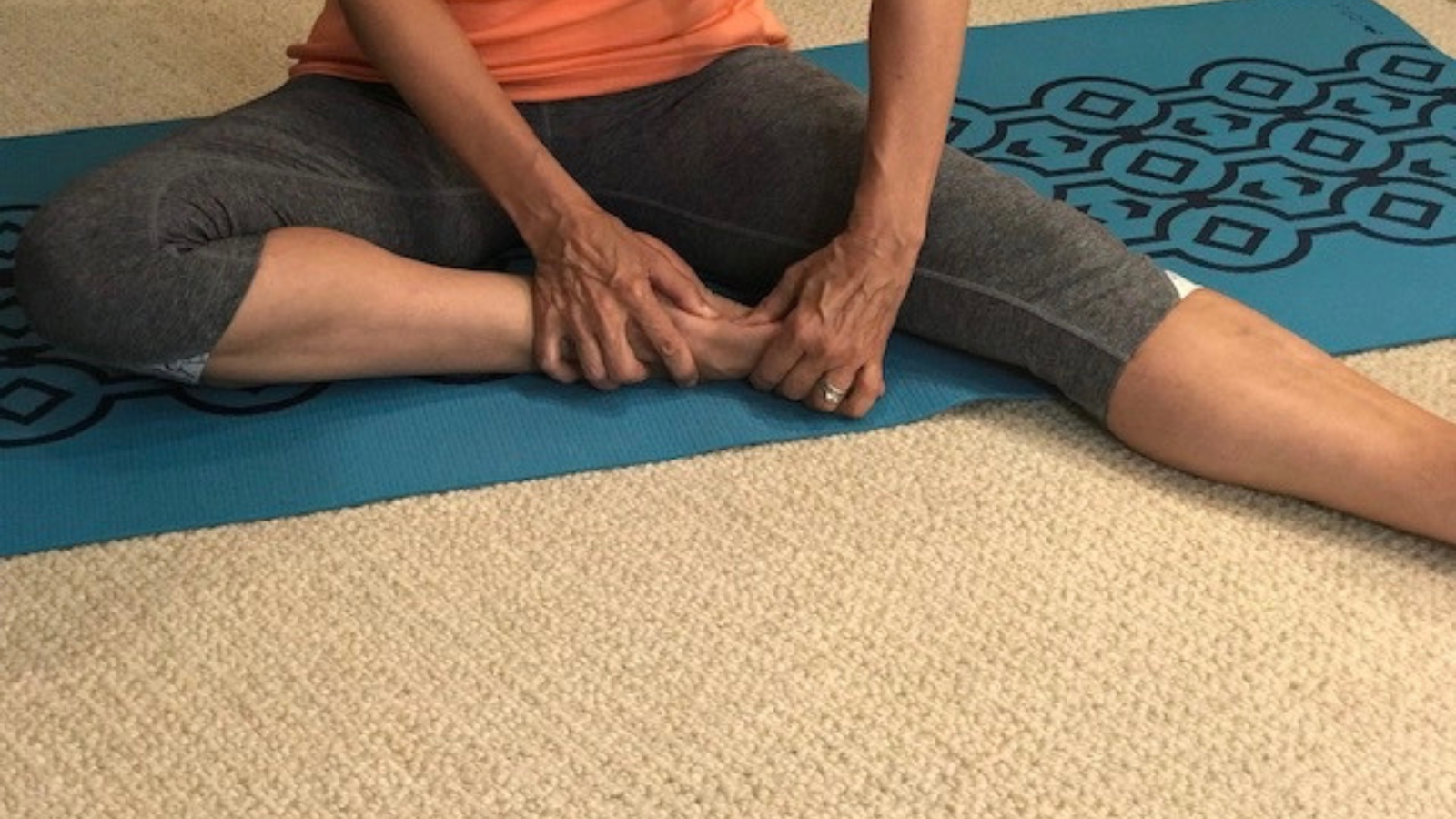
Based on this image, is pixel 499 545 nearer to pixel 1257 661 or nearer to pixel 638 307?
pixel 638 307

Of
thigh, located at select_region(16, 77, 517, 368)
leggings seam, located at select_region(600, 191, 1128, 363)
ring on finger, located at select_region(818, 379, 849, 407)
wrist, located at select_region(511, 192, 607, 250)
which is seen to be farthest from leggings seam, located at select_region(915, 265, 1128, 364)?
thigh, located at select_region(16, 77, 517, 368)

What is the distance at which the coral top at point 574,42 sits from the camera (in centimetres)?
143

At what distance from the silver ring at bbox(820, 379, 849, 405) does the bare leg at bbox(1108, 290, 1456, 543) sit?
195mm

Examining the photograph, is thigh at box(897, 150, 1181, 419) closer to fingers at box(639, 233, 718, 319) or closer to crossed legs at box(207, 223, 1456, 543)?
crossed legs at box(207, 223, 1456, 543)

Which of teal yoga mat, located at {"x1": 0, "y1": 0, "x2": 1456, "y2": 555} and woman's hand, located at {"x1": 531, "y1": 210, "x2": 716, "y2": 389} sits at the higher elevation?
→ woman's hand, located at {"x1": 531, "y1": 210, "x2": 716, "y2": 389}

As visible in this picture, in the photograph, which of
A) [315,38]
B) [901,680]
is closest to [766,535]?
[901,680]

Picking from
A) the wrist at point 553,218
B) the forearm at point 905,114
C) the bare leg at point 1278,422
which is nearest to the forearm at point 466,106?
the wrist at point 553,218

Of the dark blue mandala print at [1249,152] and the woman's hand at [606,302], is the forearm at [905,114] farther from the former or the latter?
the dark blue mandala print at [1249,152]

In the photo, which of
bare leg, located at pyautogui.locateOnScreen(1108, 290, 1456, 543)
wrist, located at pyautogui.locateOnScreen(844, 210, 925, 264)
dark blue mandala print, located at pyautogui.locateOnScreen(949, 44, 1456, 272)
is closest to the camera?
bare leg, located at pyautogui.locateOnScreen(1108, 290, 1456, 543)

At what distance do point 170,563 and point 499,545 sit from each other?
0.71ft

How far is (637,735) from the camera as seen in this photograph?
42.3 inches

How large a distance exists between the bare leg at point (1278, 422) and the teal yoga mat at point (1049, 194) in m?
0.13

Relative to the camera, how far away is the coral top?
143 cm

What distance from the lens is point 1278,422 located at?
125 cm
